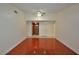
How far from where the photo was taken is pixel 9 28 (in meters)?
3.36

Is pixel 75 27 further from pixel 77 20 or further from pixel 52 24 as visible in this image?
pixel 52 24

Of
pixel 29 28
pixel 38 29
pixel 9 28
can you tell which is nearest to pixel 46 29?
pixel 38 29

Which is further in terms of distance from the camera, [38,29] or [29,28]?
[38,29]

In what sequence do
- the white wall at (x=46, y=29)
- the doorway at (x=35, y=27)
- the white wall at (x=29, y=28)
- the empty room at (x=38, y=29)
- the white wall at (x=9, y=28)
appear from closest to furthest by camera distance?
the white wall at (x=9, y=28)
the empty room at (x=38, y=29)
the white wall at (x=29, y=28)
the doorway at (x=35, y=27)
the white wall at (x=46, y=29)

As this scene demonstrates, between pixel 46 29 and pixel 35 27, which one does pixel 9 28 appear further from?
pixel 46 29

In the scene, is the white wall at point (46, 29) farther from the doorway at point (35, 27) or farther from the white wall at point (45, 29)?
the doorway at point (35, 27)

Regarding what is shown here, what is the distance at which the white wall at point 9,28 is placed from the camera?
2852 millimetres

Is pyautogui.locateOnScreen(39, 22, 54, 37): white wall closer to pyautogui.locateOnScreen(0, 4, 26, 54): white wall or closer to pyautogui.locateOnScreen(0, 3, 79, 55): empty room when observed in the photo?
pyautogui.locateOnScreen(0, 3, 79, 55): empty room

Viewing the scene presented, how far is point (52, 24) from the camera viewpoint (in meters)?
5.23

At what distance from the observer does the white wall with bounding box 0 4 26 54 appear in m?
2.85

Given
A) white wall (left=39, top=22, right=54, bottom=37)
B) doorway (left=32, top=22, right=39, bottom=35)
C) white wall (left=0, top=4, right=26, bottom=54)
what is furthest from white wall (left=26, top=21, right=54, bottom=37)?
white wall (left=0, top=4, right=26, bottom=54)

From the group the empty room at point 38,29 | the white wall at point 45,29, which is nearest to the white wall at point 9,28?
the empty room at point 38,29

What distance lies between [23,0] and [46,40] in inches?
162
